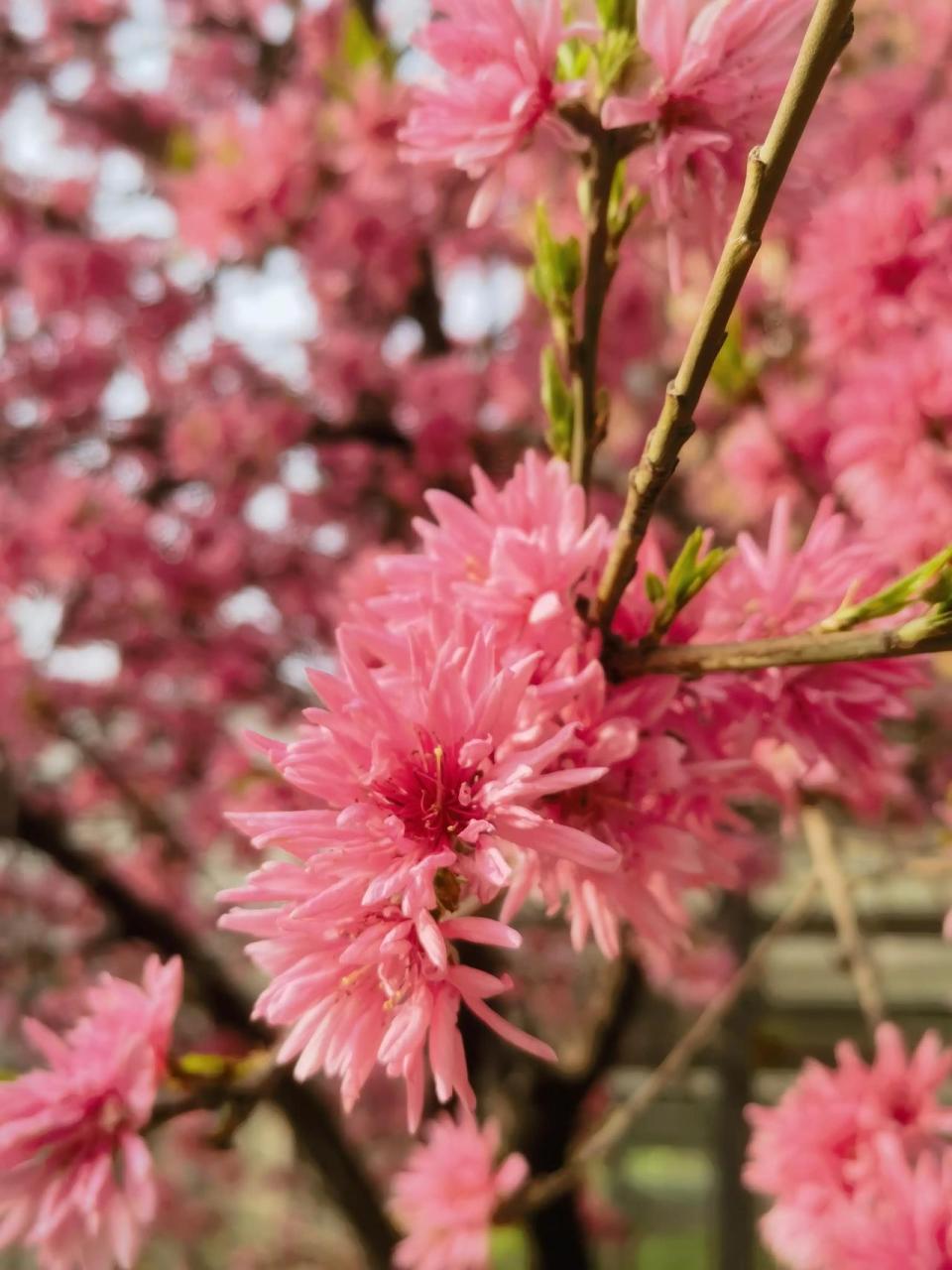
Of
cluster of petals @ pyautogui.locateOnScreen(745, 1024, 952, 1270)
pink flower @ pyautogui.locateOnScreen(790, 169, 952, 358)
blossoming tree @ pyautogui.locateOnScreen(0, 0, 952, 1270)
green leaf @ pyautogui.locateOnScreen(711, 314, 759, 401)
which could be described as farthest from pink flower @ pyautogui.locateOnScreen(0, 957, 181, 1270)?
pink flower @ pyautogui.locateOnScreen(790, 169, 952, 358)

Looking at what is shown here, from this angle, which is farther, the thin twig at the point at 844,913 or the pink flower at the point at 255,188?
the pink flower at the point at 255,188

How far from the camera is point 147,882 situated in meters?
3.75

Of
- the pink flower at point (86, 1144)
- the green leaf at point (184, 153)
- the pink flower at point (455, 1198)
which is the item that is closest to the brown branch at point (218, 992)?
the pink flower at point (455, 1198)

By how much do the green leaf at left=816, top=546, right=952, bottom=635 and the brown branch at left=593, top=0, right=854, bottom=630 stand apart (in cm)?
13

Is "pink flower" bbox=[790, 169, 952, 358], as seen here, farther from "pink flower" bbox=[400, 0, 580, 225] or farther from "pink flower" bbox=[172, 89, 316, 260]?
"pink flower" bbox=[172, 89, 316, 260]

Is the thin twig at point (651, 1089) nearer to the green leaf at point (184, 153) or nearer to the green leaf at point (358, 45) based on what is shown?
the green leaf at point (358, 45)

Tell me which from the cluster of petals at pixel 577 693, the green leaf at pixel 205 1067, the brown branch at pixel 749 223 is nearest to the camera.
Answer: the brown branch at pixel 749 223

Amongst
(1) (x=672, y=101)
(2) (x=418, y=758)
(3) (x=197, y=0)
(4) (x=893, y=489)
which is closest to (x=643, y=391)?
(3) (x=197, y=0)

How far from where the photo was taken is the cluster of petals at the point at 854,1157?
800 mm

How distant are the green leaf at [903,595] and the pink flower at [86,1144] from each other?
536 mm

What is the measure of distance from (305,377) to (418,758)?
8.00 feet

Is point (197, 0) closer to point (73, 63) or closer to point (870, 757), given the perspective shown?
point (73, 63)

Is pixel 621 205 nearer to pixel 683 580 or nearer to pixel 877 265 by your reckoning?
pixel 683 580

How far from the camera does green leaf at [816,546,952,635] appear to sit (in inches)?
23.2
